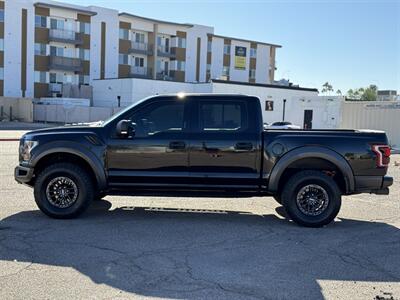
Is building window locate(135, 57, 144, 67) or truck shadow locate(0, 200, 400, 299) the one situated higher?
building window locate(135, 57, 144, 67)

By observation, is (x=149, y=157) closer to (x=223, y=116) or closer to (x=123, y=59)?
(x=223, y=116)

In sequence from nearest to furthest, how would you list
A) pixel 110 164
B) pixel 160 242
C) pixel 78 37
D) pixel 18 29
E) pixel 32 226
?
pixel 160 242
pixel 32 226
pixel 110 164
pixel 18 29
pixel 78 37

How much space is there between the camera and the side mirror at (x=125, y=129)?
24.0ft

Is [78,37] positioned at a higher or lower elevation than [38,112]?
higher

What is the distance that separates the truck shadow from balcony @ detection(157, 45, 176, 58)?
200ft

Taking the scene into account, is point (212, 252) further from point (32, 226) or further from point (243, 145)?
point (32, 226)

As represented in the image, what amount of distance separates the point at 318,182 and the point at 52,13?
56.2 meters

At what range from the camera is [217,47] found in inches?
2874

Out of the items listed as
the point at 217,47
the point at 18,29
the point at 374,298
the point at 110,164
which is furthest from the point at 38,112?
the point at 374,298

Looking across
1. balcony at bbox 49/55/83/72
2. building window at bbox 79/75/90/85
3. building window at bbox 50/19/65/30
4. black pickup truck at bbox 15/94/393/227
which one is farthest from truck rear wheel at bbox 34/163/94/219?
building window at bbox 79/75/90/85

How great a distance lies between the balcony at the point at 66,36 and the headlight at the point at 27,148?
5342cm

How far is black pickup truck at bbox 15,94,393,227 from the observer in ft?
24.6

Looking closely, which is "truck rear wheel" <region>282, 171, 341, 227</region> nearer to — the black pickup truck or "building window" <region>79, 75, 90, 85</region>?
the black pickup truck

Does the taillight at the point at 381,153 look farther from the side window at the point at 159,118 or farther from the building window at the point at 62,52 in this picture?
the building window at the point at 62,52
